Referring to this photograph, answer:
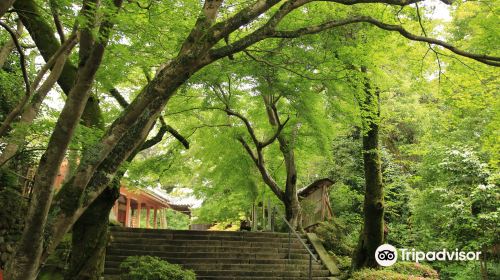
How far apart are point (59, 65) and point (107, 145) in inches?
52.6

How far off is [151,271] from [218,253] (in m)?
3.55

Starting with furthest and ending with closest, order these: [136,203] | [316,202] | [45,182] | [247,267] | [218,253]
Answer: [136,203] → [316,202] → [218,253] → [247,267] → [45,182]

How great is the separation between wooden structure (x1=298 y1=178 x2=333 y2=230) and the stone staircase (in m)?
3.53

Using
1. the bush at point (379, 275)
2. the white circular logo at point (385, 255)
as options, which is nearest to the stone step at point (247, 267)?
the bush at point (379, 275)

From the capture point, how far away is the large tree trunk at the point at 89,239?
6.89 metres

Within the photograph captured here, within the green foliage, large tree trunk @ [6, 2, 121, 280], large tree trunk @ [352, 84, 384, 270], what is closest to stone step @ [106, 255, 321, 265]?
large tree trunk @ [352, 84, 384, 270]

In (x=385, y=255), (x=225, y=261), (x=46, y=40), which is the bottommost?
(x=225, y=261)

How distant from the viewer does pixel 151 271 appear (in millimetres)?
7613

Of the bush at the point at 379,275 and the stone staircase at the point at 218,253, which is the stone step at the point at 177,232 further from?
the bush at the point at 379,275

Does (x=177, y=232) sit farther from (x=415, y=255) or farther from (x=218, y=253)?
(x=415, y=255)

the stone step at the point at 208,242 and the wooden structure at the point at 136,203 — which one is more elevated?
the wooden structure at the point at 136,203

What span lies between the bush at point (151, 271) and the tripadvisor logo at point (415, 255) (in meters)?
5.15

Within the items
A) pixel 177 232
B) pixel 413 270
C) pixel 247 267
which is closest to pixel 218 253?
pixel 247 267

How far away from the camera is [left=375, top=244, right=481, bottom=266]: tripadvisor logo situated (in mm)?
10461
